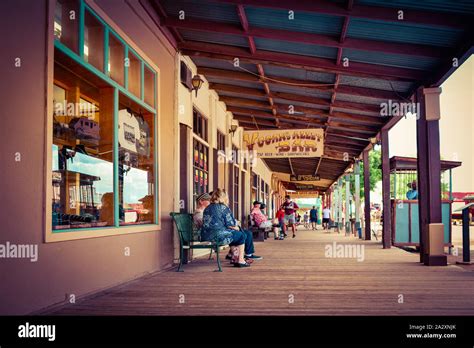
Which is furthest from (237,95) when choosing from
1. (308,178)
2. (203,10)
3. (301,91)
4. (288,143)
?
(308,178)

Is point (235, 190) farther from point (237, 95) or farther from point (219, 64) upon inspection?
point (219, 64)

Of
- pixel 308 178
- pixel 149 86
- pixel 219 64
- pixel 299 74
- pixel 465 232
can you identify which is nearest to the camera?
pixel 149 86

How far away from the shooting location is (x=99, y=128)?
6.16 meters

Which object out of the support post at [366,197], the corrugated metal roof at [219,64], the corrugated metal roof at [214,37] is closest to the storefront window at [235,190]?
the support post at [366,197]

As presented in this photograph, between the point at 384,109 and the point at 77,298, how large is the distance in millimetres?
8319

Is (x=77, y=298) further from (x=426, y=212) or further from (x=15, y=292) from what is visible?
(x=426, y=212)

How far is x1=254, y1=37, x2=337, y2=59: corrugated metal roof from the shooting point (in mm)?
8547

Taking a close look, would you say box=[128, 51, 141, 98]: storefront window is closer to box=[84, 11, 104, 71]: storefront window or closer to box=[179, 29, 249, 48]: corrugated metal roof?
box=[84, 11, 104, 71]: storefront window

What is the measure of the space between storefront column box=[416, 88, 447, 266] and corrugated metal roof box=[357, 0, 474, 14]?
2289mm

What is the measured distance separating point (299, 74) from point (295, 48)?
154cm

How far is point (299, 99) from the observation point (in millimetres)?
11945

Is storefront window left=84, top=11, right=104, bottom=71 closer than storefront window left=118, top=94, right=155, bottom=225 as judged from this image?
Yes

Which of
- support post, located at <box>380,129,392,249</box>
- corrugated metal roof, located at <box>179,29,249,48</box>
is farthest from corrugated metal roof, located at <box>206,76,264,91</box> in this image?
support post, located at <box>380,129,392,249</box>
